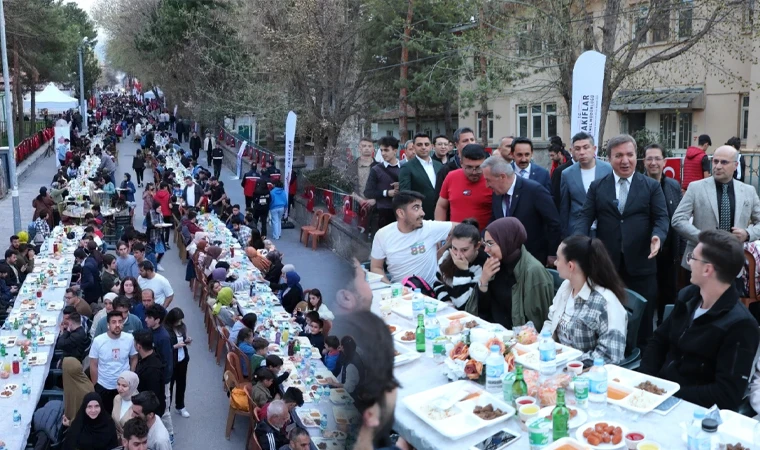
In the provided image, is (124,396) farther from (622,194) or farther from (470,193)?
(622,194)

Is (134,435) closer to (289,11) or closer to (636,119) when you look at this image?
(289,11)

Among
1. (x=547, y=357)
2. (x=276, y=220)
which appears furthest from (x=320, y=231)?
(x=547, y=357)

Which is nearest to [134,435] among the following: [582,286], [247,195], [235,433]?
[235,433]

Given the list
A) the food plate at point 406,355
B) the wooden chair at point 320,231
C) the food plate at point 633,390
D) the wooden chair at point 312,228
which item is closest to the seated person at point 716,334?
the food plate at point 633,390

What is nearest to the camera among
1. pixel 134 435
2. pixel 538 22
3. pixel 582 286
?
pixel 582 286

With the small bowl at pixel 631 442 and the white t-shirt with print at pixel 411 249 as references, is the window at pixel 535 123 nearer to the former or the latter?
the white t-shirt with print at pixel 411 249

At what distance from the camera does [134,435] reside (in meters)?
5.88

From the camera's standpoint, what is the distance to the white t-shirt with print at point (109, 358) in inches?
298

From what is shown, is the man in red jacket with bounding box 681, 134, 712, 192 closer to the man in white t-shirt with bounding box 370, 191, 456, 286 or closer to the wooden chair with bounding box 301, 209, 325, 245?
the man in white t-shirt with bounding box 370, 191, 456, 286

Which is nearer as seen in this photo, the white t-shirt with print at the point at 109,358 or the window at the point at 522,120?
the white t-shirt with print at the point at 109,358

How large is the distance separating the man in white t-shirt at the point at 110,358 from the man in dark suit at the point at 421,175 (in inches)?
128

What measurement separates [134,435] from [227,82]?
86.1ft

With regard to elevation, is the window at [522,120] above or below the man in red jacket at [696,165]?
above

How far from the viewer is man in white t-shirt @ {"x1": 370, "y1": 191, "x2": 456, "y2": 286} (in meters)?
6.01
